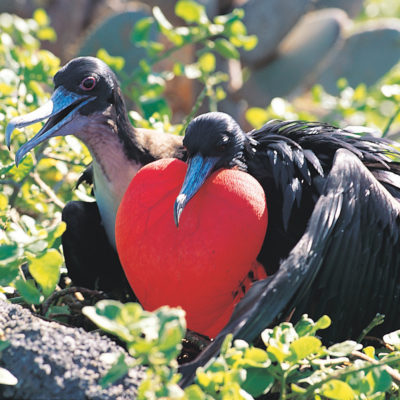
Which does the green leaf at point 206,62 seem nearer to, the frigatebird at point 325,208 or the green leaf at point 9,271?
the frigatebird at point 325,208

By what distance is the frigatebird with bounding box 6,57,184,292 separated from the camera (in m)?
1.65

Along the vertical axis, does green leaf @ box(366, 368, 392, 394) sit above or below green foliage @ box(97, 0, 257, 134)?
below

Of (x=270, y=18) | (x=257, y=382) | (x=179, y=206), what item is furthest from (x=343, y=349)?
(x=270, y=18)

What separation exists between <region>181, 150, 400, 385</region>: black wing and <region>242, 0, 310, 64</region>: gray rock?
6.88ft

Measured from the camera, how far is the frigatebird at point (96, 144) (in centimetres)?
165

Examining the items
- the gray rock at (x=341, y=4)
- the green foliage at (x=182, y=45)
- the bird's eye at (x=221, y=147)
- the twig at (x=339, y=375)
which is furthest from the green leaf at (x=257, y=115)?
the gray rock at (x=341, y=4)

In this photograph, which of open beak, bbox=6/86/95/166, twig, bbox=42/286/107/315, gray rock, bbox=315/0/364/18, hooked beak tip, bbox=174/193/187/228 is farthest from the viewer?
gray rock, bbox=315/0/364/18

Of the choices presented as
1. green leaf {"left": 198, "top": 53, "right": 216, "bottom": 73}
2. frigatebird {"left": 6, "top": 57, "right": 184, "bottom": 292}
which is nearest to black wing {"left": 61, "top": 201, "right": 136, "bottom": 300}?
frigatebird {"left": 6, "top": 57, "right": 184, "bottom": 292}

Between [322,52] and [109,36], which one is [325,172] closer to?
[109,36]

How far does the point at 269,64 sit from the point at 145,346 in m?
2.84

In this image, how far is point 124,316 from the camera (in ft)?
2.85

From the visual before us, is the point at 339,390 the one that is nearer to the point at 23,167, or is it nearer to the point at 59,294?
the point at 59,294

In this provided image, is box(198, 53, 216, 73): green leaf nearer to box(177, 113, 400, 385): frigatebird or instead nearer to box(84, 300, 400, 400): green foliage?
box(177, 113, 400, 385): frigatebird

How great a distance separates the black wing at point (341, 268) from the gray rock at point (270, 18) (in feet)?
6.88
